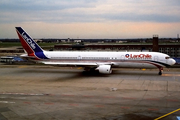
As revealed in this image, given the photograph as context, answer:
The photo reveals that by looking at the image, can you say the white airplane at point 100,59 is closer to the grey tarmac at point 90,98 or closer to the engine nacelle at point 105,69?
the engine nacelle at point 105,69

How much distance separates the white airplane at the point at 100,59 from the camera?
110ft

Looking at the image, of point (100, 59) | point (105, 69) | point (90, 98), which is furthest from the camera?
point (100, 59)

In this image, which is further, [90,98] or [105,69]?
[105,69]

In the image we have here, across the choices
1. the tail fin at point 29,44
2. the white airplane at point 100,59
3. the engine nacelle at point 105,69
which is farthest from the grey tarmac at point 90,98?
the tail fin at point 29,44

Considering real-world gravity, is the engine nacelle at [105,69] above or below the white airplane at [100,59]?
below

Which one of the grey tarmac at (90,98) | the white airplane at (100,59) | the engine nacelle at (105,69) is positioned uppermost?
the white airplane at (100,59)

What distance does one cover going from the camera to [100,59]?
3512 centimetres

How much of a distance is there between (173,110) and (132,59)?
17625 millimetres

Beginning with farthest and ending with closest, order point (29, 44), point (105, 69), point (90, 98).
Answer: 1. point (29, 44)
2. point (105, 69)
3. point (90, 98)

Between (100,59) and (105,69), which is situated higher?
(100,59)

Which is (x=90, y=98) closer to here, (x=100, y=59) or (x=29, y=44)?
(x=100, y=59)

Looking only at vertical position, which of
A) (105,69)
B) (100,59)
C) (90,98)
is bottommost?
(90,98)

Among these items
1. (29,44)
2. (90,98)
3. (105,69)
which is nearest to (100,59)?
(105,69)

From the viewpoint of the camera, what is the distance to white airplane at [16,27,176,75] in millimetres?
33469
